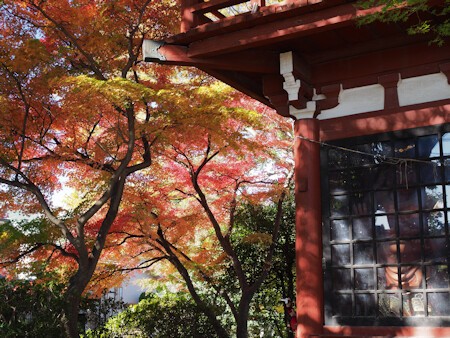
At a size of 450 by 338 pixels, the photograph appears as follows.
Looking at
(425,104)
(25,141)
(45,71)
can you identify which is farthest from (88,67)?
(425,104)

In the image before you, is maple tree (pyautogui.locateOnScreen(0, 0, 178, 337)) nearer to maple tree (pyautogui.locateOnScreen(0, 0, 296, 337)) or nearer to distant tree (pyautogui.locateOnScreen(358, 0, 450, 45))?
maple tree (pyautogui.locateOnScreen(0, 0, 296, 337))

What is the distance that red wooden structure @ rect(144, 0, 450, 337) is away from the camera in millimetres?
4938

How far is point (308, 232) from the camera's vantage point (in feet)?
18.1

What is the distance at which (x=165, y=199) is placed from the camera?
12516 mm

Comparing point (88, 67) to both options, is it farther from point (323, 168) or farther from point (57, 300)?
point (323, 168)

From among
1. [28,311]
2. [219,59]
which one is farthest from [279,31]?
[28,311]

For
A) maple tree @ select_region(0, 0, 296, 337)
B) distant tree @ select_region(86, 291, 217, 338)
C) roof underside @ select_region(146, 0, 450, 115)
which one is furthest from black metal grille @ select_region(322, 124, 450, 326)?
distant tree @ select_region(86, 291, 217, 338)

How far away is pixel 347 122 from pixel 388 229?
1164mm

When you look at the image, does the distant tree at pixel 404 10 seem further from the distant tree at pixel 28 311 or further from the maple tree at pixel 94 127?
the distant tree at pixel 28 311

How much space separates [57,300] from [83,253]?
1.19 meters

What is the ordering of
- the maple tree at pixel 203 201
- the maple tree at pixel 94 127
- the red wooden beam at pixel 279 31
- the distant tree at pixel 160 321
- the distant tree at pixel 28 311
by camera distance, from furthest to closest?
the distant tree at pixel 160 321, the maple tree at pixel 203 201, the maple tree at pixel 94 127, the distant tree at pixel 28 311, the red wooden beam at pixel 279 31

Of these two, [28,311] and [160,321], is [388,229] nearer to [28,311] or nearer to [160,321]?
[28,311]

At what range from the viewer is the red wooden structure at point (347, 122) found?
494 centimetres

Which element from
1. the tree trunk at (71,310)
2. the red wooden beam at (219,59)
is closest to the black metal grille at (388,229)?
the red wooden beam at (219,59)
